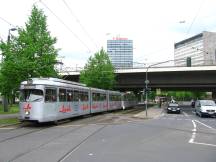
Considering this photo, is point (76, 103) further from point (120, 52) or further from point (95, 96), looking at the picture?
point (120, 52)

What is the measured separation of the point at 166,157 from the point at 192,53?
149 feet

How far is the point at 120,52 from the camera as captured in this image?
58.9 metres

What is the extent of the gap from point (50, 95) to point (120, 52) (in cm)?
3629

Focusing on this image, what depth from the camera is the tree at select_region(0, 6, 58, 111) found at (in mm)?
26969

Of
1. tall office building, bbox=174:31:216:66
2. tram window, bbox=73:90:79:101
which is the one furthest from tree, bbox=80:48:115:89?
tram window, bbox=73:90:79:101

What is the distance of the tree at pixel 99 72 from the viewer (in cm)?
6172

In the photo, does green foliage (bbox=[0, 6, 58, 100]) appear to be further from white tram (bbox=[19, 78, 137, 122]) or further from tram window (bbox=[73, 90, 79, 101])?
white tram (bbox=[19, 78, 137, 122])

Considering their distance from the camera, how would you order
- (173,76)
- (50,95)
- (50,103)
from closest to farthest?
1. (50,103)
2. (50,95)
3. (173,76)

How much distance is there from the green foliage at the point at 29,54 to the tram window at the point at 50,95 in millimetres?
3920

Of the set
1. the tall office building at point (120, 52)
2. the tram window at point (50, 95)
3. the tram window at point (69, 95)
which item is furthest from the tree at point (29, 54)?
the tall office building at point (120, 52)

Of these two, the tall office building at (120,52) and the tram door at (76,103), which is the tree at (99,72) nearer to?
the tall office building at (120,52)

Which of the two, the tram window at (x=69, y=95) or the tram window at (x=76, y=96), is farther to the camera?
the tram window at (x=76, y=96)

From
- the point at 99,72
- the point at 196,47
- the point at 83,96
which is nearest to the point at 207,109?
the point at 83,96

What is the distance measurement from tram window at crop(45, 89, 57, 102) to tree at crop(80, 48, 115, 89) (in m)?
37.0
